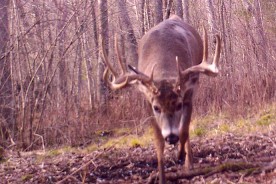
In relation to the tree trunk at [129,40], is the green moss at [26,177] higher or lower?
lower

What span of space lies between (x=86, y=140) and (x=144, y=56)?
3.46 meters

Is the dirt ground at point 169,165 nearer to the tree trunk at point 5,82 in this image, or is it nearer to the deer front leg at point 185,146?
the deer front leg at point 185,146

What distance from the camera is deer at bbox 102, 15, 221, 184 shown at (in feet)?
19.3

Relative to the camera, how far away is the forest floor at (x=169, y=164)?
5571 mm

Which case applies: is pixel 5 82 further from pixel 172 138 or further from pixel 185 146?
pixel 172 138

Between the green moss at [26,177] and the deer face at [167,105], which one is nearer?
the deer face at [167,105]

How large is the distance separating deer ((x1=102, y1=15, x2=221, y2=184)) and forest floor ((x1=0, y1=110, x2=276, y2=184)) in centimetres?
36

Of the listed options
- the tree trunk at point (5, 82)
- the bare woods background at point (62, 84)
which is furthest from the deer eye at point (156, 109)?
the tree trunk at point (5, 82)

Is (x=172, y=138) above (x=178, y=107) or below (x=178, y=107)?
below

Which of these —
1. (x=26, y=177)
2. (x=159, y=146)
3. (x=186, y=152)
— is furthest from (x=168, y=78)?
(x=26, y=177)

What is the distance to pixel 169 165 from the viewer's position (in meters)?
6.72

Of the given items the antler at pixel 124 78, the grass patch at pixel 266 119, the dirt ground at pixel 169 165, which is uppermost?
the antler at pixel 124 78

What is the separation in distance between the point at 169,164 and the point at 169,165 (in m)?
0.04

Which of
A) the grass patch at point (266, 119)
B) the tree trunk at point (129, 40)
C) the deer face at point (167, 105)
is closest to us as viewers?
the deer face at point (167, 105)
